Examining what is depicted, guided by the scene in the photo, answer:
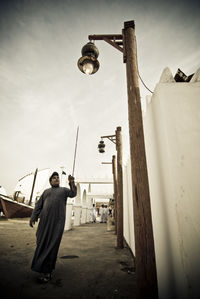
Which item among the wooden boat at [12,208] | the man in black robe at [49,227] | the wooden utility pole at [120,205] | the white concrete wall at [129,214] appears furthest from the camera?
A: the wooden boat at [12,208]

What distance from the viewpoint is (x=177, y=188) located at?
5.33 feet

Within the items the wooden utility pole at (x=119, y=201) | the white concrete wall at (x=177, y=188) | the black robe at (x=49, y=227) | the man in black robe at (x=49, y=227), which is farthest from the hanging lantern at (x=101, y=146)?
the white concrete wall at (x=177, y=188)

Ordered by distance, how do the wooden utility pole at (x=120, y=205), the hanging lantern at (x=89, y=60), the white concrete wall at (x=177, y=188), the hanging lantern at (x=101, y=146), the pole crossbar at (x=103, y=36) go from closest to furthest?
the white concrete wall at (x=177, y=188) → the hanging lantern at (x=89, y=60) → the pole crossbar at (x=103, y=36) → the wooden utility pole at (x=120, y=205) → the hanging lantern at (x=101, y=146)

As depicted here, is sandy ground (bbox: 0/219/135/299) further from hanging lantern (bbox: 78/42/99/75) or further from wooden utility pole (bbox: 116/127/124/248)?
hanging lantern (bbox: 78/42/99/75)

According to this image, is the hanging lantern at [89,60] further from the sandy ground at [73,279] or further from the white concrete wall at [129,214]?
the sandy ground at [73,279]

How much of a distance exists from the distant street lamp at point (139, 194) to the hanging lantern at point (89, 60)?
653mm

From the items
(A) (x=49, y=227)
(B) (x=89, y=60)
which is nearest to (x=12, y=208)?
(A) (x=49, y=227)

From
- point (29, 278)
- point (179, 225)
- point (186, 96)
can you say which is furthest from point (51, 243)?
point (186, 96)

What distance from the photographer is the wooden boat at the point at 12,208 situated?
1638 centimetres

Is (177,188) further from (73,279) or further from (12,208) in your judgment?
(12,208)

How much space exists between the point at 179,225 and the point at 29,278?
2753mm

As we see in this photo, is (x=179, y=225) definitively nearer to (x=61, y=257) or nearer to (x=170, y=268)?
(x=170, y=268)

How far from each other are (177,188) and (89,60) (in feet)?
9.02

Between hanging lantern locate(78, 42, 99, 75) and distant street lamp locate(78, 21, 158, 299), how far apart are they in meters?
0.65
